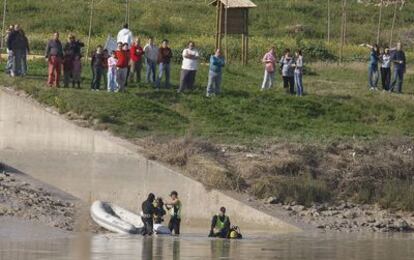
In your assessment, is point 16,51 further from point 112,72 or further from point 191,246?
point 191,246

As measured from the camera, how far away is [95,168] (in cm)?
3762

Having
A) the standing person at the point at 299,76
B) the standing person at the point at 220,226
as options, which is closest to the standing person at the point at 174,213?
the standing person at the point at 220,226

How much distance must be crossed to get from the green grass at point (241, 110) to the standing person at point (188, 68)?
1.24 ft

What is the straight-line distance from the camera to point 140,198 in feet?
121

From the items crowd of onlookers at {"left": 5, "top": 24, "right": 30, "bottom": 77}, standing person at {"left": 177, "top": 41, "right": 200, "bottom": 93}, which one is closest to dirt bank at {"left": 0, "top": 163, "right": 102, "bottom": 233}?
crowd of onlookers at {"left": 5, "top": 24, "right": 30, "bottom": 77}

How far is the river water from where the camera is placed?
29.0 meters

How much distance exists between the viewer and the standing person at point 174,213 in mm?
34469

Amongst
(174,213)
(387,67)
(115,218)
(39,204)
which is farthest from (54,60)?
(387,67)

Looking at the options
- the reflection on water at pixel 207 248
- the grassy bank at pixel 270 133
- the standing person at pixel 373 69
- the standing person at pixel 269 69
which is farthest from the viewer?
the standing person at pixel 373 69

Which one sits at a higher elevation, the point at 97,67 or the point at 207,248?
the point at 97,67

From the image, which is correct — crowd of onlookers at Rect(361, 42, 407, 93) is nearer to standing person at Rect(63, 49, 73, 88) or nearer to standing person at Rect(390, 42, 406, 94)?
standing person at Rect(390, 42, 406, 94)

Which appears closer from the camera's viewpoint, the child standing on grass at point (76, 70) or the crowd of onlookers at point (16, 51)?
the child standing on grass at point (76, 70)

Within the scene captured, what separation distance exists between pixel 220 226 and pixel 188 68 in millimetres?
11713

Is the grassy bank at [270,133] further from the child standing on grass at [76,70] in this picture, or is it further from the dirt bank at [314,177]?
the child standing on grass at [76,70]
